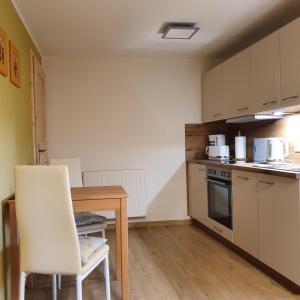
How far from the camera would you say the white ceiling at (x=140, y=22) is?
2746mm

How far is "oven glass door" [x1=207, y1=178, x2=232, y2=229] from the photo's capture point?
3395 mm

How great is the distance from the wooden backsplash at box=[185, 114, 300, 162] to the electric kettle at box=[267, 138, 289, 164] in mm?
65

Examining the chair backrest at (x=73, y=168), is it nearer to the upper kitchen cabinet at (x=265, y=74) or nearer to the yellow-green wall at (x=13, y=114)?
the yellow-green wall at (x=13, y=114)

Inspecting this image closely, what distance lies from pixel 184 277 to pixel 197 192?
5.28ft

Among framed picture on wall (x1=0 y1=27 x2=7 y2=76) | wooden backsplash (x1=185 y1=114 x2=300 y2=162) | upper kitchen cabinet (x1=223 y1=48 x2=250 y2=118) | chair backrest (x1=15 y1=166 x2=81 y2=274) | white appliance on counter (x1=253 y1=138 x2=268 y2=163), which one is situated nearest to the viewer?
chair backrest (x1=15 y1=166 x2=81 y2=274)

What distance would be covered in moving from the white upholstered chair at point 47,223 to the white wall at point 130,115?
2.41m

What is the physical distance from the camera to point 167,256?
3.30m

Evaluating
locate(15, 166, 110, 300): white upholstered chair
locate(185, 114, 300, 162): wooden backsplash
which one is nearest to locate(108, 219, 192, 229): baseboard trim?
locate(185, 114, 300, 162): wooden backsplash

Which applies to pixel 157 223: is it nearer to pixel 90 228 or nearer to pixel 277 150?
pixel 90 228

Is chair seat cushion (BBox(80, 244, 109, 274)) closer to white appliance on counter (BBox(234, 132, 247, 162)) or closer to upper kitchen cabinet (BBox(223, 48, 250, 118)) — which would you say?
upper kitchen cabinet (BBox(223, 48, 250, 118))

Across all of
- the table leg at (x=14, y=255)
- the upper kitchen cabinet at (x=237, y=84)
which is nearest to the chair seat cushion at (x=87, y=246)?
the table leg at (x=14, y=255)

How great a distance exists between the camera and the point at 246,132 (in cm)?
420

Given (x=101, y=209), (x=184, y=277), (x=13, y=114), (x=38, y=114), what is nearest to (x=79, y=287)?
(x=101, y=209)

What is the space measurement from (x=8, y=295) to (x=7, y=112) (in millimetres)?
1249
